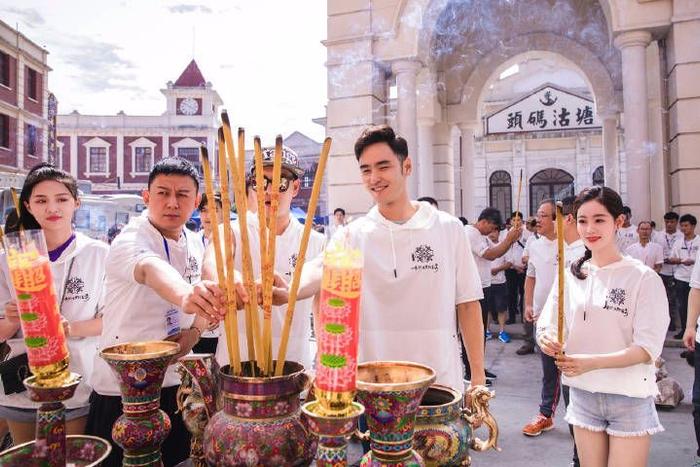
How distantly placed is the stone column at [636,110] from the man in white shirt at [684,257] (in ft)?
1.85

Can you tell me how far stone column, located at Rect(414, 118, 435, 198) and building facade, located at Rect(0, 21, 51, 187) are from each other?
17.1 metres

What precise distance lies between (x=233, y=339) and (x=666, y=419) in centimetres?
442

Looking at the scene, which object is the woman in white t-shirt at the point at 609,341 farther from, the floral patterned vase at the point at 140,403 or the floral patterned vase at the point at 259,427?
the floral patterned vase at the point at 140,403

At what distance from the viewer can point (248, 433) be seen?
1063 millimetres

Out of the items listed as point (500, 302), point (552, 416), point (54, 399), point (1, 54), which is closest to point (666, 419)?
point (552, 416)

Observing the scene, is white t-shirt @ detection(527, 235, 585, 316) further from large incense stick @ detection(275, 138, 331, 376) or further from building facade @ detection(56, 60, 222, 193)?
building facade @ detection(56, 60, 222, 193)

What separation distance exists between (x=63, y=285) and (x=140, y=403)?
4.04 feet

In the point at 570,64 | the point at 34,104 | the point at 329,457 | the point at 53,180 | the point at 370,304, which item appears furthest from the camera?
the point at 34,104

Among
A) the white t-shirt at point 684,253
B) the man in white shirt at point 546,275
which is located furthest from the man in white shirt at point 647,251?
the man in white shirt at point 546,275

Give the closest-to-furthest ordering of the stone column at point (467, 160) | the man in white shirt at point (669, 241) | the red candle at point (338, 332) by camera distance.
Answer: the red candle at point (338, 332) < the man in white shirt at point (669, 241) < the stone column at point (467, 160)

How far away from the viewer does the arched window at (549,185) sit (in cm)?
1998

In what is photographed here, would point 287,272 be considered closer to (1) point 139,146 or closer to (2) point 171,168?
(2) point 171,168

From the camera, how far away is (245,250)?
3.76 ft

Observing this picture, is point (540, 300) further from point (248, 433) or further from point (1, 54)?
point (1, 54)
